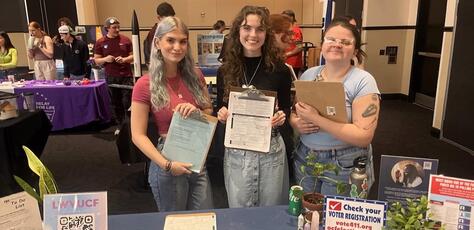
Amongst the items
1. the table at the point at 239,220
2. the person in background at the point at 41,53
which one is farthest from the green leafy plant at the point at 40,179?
the person in background at the point at 41,53

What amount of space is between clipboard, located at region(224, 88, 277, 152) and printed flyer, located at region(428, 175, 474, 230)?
24.7 inches

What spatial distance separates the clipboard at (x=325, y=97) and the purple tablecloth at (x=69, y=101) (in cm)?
386

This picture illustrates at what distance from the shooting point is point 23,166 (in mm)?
3121

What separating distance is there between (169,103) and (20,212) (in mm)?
675

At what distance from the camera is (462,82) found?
4.10 metres

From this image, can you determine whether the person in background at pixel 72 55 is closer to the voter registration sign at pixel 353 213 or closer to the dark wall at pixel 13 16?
the dark wall at pixel 13 16

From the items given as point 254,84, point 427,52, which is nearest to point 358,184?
point 254,84

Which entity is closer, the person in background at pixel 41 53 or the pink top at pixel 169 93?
the pink top at pixel 169 93

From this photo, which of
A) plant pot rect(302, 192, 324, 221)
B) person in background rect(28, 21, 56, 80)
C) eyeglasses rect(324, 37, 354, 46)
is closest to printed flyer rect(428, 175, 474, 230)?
plant pot rect(302, 192, 324, 221)

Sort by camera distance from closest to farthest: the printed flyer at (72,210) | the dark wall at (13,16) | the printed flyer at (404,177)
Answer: the printed flyer at (72,210)
the printed flyer at (404,177)
the dark wall at (13,16)

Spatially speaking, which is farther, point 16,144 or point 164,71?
point 16,144

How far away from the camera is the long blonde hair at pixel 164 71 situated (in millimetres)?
1546

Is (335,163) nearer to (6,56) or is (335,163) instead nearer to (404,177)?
(404,177)

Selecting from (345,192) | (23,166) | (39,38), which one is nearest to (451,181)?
(345,192)
